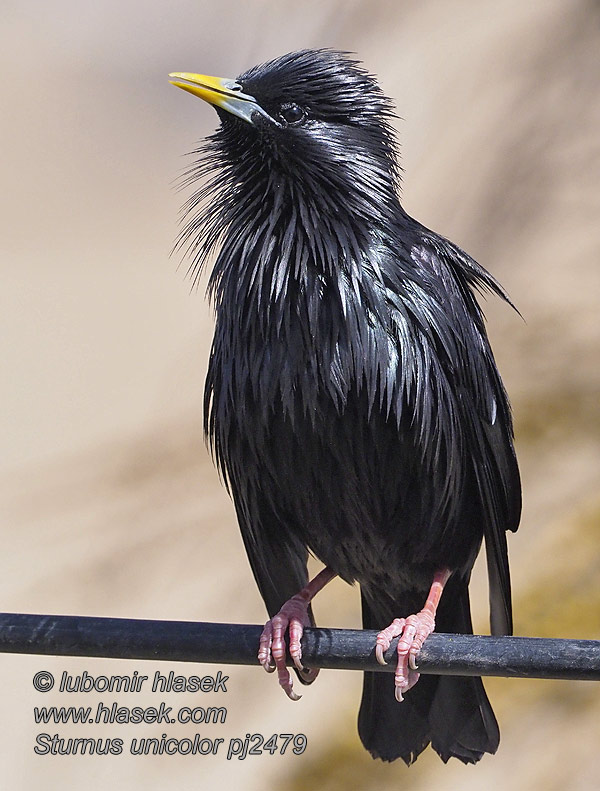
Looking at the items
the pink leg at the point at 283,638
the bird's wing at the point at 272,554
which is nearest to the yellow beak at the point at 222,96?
the bird's wing at the point at 272,554

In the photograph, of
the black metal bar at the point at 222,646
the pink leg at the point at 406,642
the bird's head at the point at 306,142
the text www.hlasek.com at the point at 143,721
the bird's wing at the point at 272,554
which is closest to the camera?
the black metal bar at the point at 222,646

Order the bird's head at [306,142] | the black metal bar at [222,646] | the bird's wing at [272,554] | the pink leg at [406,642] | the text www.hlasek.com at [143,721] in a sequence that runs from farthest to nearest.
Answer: the text www.hlasek.com at [143,721] < the bird's wing at [272,554] < the bird's head at [306,142] < the pink leg at [406,642] < the black metal bar at [222,646]

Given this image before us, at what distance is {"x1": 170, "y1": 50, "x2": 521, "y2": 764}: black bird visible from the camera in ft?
8.73

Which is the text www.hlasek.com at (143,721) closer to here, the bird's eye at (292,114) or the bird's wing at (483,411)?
the bird's wing at (483,411)

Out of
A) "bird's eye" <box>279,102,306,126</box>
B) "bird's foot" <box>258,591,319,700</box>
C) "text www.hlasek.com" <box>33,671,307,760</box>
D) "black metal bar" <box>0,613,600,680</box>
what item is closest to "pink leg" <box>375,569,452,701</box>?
"black metal bar" <box>0,613,600,680</box>

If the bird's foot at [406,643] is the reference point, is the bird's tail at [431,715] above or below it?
below

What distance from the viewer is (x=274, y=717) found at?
438cm

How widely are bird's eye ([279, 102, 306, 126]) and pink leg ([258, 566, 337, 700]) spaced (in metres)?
1.22

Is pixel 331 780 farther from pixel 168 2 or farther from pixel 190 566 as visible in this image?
pixel 168 2

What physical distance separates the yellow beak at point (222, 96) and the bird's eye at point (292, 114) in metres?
0.03

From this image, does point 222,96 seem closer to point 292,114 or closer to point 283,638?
point 292,114

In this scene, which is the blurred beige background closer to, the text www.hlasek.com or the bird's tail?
the text www.hlasek.com

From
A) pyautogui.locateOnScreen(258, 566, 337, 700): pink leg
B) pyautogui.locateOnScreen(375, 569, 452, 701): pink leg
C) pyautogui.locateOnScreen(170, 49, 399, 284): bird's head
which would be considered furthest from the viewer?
pyautogui.locateOnScreen(170, 49, 399, 284): bird's head

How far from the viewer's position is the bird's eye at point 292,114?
278cm
